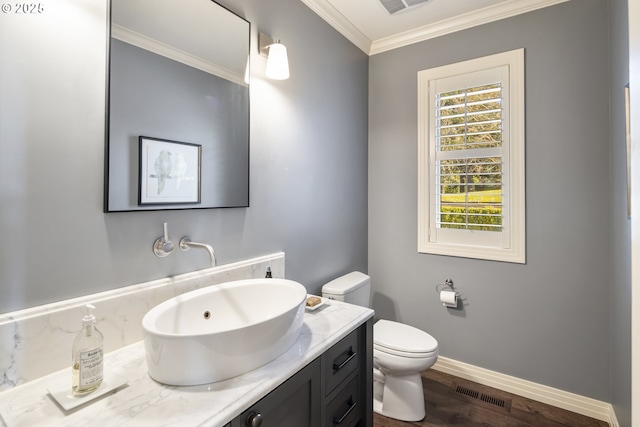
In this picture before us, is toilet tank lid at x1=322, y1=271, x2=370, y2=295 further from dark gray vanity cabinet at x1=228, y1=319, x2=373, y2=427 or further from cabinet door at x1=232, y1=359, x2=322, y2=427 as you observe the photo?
cabinet door at x1=232, y1=359, x2=322, y2=427

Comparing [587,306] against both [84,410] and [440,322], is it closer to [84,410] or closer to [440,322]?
[440,322]

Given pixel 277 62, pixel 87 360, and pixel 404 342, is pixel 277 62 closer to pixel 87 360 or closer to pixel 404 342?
pixel 87 360

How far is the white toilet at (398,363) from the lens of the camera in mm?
1830

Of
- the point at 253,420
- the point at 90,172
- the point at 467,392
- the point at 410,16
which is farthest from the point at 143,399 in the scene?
the point at 410,16

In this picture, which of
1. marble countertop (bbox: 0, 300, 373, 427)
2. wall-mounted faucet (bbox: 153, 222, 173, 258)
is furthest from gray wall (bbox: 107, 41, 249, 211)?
marble countertop (bbox: 0, 300, 373, 427)

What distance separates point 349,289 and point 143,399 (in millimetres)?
1395

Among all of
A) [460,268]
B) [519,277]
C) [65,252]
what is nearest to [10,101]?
[65,252]

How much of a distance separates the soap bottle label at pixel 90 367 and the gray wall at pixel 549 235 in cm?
213

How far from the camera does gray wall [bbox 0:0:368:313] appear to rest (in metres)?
0.92

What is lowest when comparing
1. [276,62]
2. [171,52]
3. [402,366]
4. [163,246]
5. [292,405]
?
[402,366]

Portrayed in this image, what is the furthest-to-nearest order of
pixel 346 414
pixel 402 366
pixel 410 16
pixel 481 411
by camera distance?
1. pixel 410 16
2. pixel 481 411
3. pixel 402 366
4. pixel 346 414

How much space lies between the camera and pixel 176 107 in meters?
1.31

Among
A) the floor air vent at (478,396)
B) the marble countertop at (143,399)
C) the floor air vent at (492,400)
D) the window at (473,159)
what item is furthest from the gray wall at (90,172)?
the floor air vent at (492,400)

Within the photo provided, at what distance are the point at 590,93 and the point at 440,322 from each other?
1.76 metres
